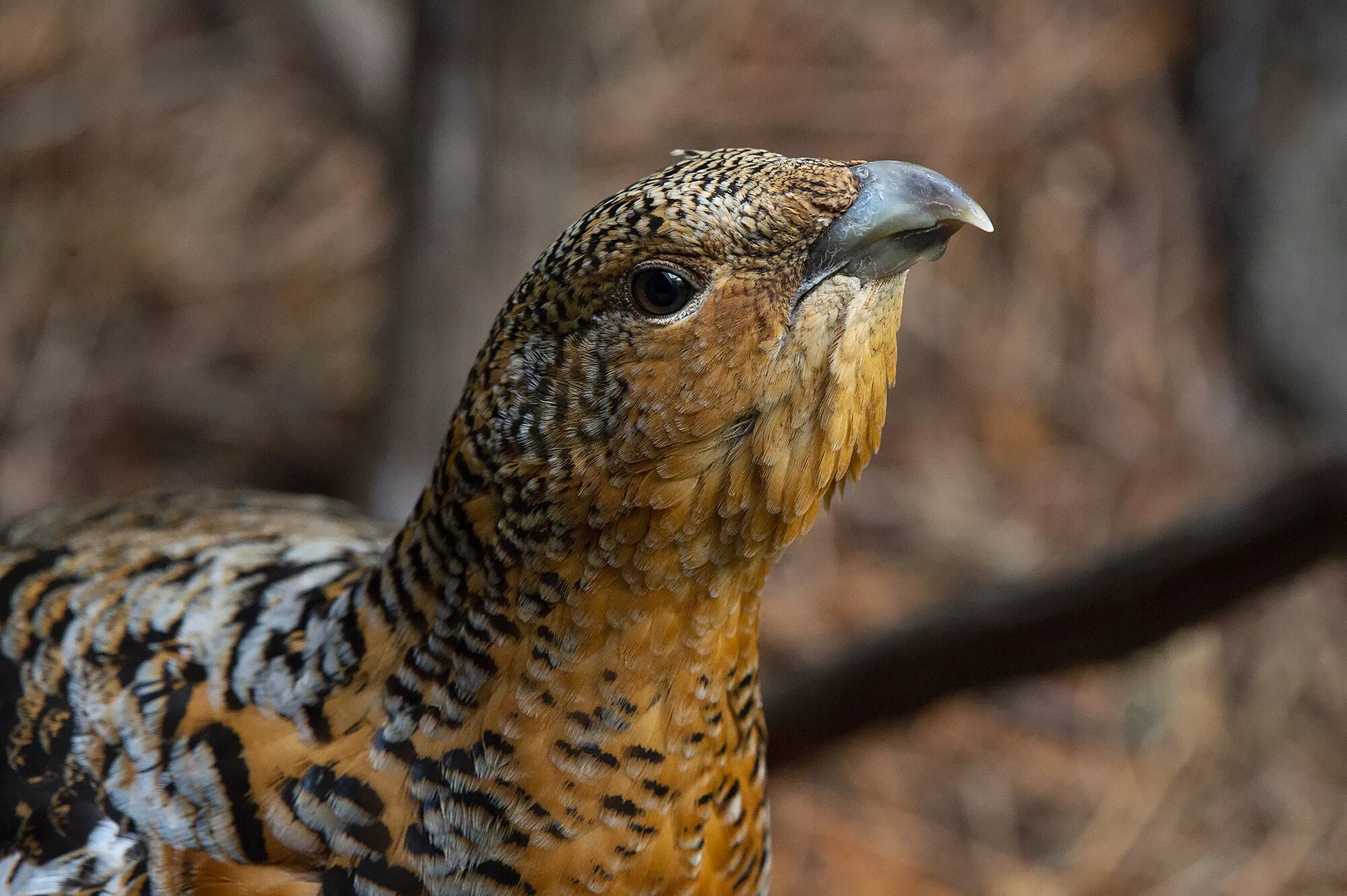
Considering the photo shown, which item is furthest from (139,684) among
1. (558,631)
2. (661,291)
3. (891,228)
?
(891,228)

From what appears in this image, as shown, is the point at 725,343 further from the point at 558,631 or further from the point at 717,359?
the point at 558,631

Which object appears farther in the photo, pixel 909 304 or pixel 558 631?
pixel 909 304

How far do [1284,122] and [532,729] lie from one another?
5459 mm

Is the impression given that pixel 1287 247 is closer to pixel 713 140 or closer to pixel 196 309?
pixel 713 140

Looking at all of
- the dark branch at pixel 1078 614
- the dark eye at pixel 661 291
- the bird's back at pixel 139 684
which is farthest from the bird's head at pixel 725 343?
the dark branch at pixel 1078 614

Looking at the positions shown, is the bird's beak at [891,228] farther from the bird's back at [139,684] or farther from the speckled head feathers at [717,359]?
the bird's back at [139,684]

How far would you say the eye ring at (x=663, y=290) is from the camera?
1677 mm

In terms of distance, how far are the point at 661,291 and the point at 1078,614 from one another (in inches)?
68.3

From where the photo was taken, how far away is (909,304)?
19.1 ft

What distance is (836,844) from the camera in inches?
175

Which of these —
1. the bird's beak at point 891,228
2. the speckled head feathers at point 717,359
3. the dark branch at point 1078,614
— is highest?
the bird's beak at point 891,228

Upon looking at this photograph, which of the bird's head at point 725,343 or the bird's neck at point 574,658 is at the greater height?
the bird's head at point 725,343

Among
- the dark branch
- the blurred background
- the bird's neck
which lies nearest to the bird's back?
the bird's neck

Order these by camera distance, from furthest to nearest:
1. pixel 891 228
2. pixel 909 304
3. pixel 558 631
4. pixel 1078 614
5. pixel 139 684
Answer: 1. pixel 909 304
2. pixel 1078 614
3. pixel 139 684
4. pixel 558 631
5. pixel 891 228
